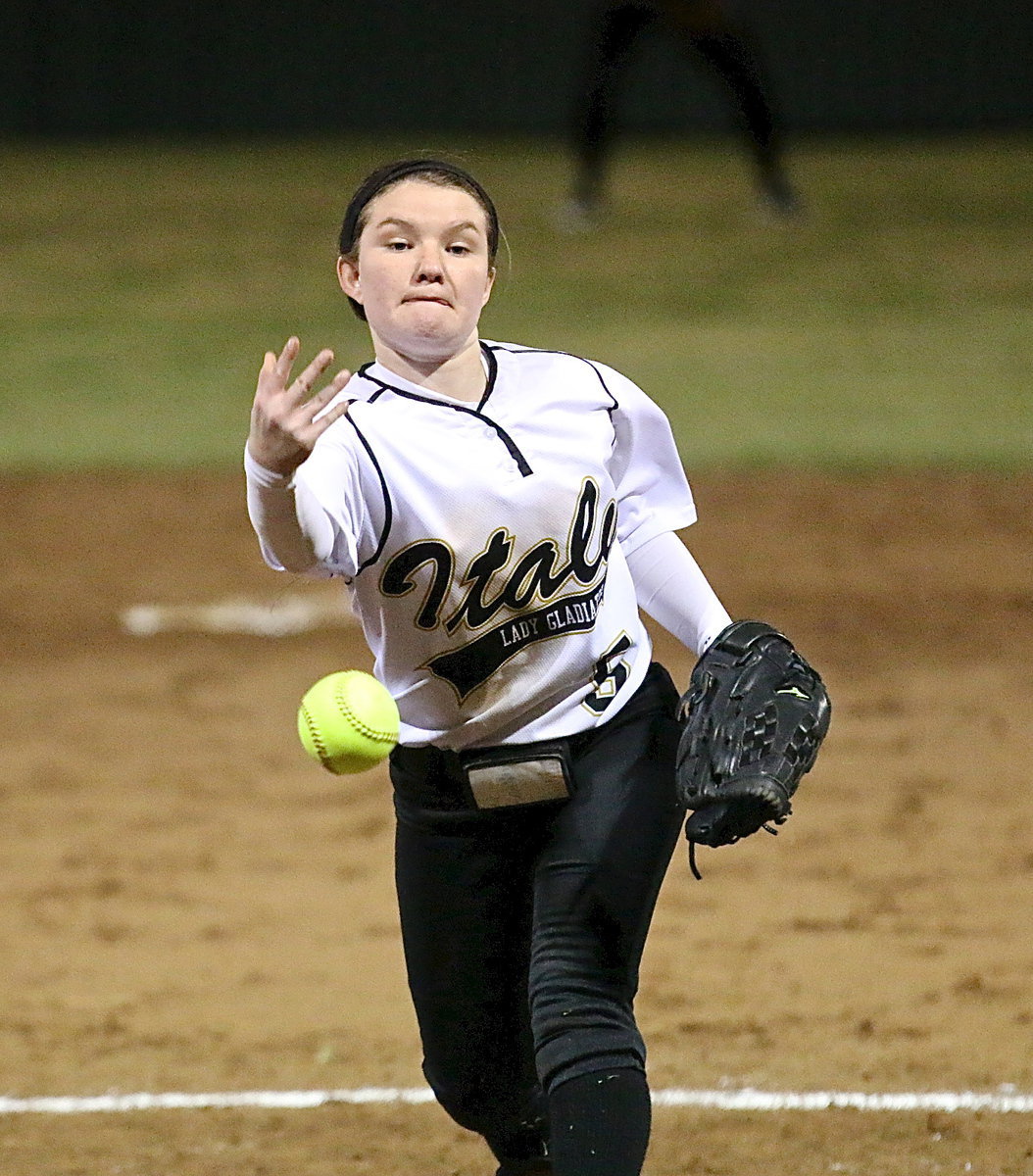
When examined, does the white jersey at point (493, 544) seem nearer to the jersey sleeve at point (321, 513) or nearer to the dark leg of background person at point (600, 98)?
the jersey sleeve at point (321, 513)

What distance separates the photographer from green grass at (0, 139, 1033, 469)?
10.1 m

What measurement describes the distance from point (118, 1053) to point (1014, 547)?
5.02 m

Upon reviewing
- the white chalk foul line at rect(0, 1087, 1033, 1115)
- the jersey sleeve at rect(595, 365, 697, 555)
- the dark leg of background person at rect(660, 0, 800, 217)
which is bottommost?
the dark leg of background person at rect(660, 0, 800, 217)

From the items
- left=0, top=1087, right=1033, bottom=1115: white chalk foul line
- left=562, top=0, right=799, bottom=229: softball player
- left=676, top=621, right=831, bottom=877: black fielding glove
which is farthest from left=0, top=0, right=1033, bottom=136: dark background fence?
left=676, top=621, right=831, bottom=877: black fielding glove

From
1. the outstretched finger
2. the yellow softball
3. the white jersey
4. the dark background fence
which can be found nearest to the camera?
the outstretched finger

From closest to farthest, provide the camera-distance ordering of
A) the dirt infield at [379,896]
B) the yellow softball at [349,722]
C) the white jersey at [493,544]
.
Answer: the yellow softball at [349,722] → the white jersey at [493,544] → the dirt infield at [379,896]

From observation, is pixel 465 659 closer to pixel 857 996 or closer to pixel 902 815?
pixel 857 996

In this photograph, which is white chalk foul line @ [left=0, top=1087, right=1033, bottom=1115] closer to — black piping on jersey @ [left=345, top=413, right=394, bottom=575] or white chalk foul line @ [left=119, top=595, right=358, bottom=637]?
black piping on jersey @ [left=345, top=413, right=394, bottom=575]

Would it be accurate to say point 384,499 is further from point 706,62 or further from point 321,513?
point 706,62

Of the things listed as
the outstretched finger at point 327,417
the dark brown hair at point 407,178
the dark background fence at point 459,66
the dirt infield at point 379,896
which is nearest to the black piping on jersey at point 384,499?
the outstretched finger at point 327,417

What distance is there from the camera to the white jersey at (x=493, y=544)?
97.7 inches

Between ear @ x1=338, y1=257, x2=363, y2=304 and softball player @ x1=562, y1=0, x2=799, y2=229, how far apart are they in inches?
425

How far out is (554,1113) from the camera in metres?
2.46

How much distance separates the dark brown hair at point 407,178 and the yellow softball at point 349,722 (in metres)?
0.61
